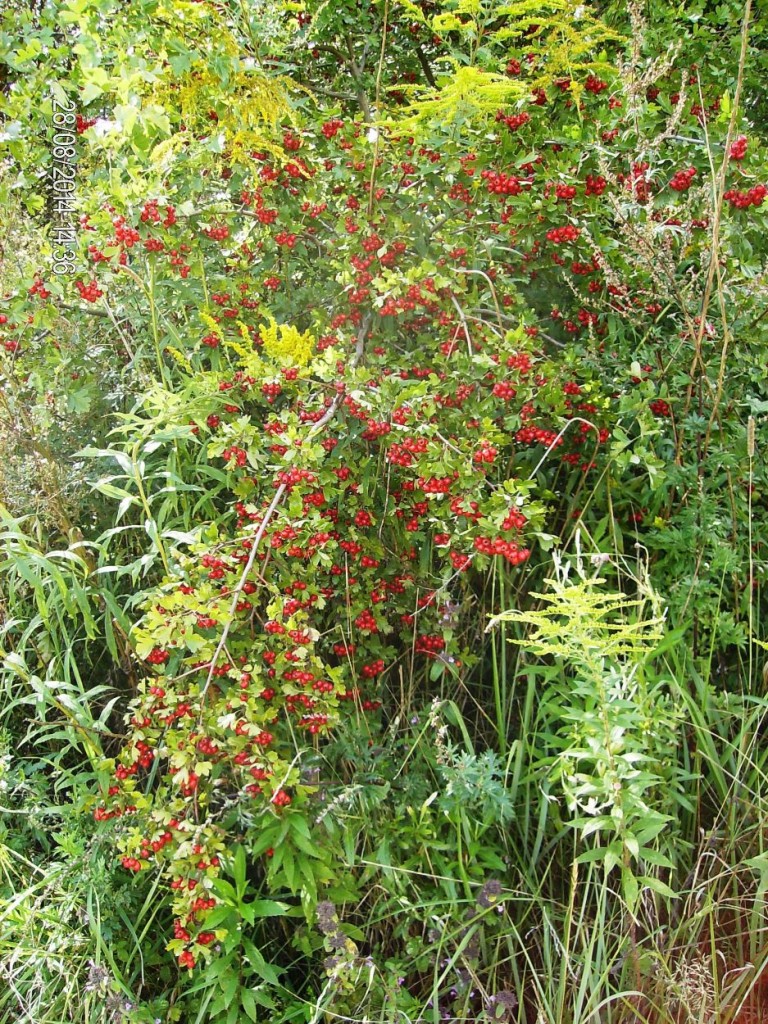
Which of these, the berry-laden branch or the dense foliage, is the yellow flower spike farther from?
the berry-laden branch

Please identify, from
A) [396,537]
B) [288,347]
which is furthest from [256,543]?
[396,537]

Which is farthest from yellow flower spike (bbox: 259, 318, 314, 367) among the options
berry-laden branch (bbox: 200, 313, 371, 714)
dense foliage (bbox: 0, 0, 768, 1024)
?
berry-laden branch (bbox: 200, 313, 371, 714)

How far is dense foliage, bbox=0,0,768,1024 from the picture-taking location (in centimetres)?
165

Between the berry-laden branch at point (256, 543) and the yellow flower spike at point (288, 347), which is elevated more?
the yellow flower spike at point (288, 347)

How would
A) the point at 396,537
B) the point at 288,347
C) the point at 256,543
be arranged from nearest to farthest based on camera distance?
the point at 256,543
the point at 288,347
the point at 396,537

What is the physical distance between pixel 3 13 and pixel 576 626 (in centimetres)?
205

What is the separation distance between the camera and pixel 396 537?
2115 mm

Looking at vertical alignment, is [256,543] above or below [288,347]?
below

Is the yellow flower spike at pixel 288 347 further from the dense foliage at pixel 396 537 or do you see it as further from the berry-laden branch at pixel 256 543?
the berry-laden branch at pixel 256 543

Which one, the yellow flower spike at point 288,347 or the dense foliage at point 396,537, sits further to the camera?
the yellow flower spike at point 288,347

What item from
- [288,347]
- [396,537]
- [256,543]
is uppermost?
[288,347]

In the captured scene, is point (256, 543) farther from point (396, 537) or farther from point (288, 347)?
point (396, 537)

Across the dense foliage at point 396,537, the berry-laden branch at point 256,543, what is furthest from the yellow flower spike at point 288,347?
the berry-laden branch at point 256,543

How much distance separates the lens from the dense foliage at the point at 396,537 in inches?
65.1
